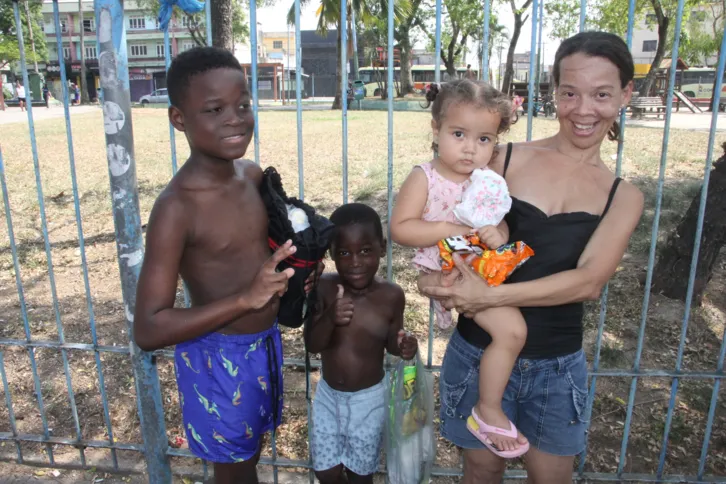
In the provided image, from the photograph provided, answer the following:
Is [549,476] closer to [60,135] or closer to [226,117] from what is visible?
[226,117]

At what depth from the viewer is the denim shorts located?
1.83 m

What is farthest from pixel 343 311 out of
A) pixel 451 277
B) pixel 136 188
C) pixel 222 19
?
pixel 222 19

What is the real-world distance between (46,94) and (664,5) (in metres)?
30.4

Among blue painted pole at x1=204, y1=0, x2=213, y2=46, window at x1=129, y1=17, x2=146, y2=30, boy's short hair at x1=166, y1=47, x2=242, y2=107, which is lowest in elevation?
boy's short hair at x1=166, y1=47, x2=242, y2=107

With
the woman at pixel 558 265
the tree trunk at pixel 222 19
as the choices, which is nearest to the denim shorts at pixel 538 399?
the woman at pixel 558 265

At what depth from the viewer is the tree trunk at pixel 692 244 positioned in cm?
366

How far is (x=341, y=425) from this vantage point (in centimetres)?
220

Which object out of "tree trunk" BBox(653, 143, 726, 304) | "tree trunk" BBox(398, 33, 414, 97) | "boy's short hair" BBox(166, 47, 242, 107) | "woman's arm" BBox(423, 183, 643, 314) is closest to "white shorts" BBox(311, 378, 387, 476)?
"woman's arm" BBox(423, 183, 643, 314)

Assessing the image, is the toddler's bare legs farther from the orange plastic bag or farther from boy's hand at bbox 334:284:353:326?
boy's hand at bbox 334:284:353:326

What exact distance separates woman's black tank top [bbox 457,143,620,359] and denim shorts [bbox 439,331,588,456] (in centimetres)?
5

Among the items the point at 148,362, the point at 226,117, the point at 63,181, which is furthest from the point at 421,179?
the point at 63,181

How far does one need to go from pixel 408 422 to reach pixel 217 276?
3.37 ft

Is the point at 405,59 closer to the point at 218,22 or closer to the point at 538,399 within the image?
the point at 218,22

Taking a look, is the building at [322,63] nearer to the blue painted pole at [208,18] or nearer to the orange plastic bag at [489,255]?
the blue painted pole at [208,18]
